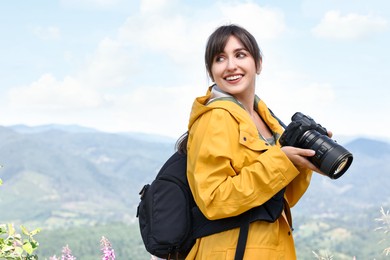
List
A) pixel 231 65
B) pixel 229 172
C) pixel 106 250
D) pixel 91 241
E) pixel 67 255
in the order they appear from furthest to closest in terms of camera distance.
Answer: pixel 91 241, pixel 67 255, pixel 106 250, pixel 231 65, pixel 229 172

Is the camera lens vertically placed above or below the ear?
below

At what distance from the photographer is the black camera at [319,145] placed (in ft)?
7.34

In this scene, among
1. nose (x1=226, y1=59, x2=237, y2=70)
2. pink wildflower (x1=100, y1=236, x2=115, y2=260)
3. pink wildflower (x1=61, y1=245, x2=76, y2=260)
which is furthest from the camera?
pink wildflower (x1=61, y1=245, x2=76, y2=260)

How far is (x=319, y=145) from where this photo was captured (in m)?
2.28

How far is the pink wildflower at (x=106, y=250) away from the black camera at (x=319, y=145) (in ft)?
5.37

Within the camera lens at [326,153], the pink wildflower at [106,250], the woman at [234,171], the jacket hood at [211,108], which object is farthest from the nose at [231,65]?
the pink wildflower at [106,250]

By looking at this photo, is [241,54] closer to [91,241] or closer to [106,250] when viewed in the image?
[106,250]

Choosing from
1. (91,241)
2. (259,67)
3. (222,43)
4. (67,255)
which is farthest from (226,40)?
(91,241)

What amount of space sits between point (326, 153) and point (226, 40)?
73cm

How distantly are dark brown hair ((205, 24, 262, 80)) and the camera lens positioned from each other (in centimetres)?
51

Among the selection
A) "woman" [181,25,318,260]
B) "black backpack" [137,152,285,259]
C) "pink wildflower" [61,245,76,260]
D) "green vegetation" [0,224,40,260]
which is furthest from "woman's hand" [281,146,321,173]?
"pink wildflower" [61,245,76,260]

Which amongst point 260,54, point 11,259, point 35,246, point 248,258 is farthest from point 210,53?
point 11,259

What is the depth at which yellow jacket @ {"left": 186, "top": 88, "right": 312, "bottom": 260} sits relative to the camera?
7.21ft

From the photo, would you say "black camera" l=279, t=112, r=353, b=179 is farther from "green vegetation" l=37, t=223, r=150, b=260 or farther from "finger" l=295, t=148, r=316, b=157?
"green vegetation" l=37, t=223, r=150, b=260
